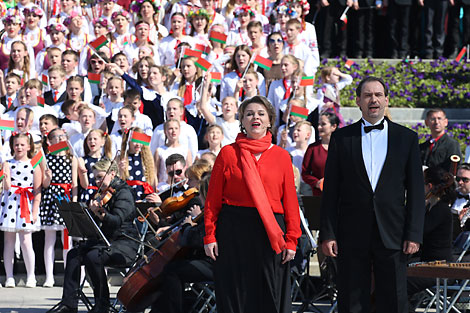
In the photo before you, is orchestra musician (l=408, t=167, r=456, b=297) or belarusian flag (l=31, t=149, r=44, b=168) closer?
orchestra musician (l=408, t=167, r=456, b=297)

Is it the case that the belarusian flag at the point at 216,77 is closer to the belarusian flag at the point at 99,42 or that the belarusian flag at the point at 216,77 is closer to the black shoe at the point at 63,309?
the belarusian flag at the point at 99,42

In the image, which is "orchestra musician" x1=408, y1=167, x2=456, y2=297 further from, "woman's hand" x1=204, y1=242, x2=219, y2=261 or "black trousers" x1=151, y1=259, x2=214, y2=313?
"woman's hand" x1=204, y1=242, x2=219, y2=261

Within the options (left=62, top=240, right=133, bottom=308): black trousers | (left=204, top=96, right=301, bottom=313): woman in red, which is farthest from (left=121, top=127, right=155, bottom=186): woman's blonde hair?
(left=204, top=96, right=301, bottom=313): woman in red

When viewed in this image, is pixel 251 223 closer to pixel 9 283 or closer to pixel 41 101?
pixel 9 283

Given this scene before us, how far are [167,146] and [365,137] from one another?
6.05 meters

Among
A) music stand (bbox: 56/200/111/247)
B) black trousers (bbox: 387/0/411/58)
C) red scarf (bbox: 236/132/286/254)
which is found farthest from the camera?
black trousers (bbox: 387/0/411/58)

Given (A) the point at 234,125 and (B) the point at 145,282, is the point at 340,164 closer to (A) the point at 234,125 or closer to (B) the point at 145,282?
(B) the point at 145,282

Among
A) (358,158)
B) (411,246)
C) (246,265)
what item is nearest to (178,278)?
(246,265)

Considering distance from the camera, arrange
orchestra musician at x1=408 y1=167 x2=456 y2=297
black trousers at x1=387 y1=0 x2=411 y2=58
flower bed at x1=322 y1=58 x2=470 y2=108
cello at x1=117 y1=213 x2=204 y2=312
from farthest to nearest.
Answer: black trousers at x1=387 y1=0 x2=411 y2=58, flower bed at x1=322 y1=58 x2=470 y2=108, cello at x1=117 y1=213 x2=204 y2=312, orchestra musician at x1=408 y1=167 x2=456 y2=297

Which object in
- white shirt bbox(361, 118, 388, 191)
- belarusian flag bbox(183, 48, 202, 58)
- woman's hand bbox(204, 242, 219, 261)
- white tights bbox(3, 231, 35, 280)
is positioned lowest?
white tights bbox(3, 231, 35, 280)

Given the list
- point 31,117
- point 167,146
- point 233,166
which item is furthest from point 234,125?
point 233,166

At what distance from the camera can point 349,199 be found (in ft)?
22.7

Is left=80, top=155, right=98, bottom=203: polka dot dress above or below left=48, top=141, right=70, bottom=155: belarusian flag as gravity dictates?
below

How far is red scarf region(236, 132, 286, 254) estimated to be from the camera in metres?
6.98
